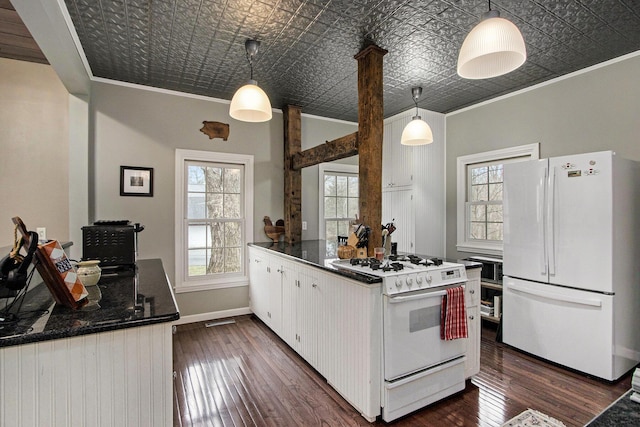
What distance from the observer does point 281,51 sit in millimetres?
2803

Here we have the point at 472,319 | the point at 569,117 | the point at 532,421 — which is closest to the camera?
the point at 532,421

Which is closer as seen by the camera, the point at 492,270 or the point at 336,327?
the point at 336,327

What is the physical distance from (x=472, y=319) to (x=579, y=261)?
41.8 inches

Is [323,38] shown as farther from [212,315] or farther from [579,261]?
[212,315]

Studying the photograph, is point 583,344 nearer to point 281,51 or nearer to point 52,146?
point 281,51

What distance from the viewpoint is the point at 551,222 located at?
279cm

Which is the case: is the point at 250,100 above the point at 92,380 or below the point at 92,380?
above

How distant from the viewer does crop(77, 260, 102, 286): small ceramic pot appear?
1.81 meters

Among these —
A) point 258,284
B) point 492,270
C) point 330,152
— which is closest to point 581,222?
point 492,270

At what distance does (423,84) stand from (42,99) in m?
3.97

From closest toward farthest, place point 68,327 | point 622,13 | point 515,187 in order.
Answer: point 68,327, point 622,13, point 515,187

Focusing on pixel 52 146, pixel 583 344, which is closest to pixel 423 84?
pixel 583 344

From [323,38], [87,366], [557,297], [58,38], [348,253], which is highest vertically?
[323,38]

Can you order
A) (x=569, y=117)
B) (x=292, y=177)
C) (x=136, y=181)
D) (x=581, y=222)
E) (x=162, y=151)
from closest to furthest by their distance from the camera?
(x=581, y=222) → (x=569, y=117) → (x=136, y=181) → (x=162, y=151) → (x=292, y=177)
